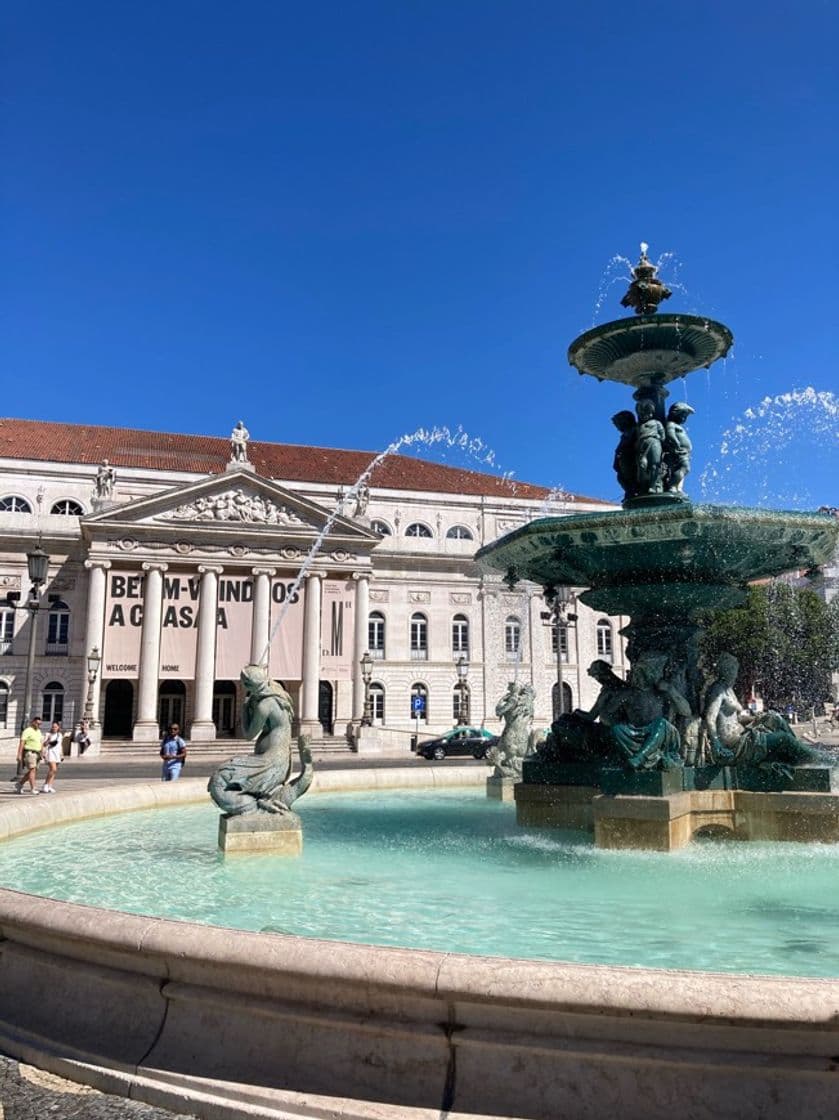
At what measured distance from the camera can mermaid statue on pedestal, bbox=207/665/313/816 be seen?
314 inches

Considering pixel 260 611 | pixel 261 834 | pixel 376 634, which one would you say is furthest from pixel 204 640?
pixel 261 834

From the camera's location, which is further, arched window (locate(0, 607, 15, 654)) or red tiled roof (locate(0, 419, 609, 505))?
red tiled roof (locate(0, 419, 609, 505))

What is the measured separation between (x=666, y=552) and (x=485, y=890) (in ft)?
13.7

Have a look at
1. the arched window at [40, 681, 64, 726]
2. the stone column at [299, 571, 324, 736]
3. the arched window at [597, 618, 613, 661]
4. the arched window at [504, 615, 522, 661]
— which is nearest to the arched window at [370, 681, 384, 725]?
the stone column at [299, 571, 324, 736]

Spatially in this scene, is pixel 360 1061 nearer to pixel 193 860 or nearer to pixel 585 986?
pixel 585 986

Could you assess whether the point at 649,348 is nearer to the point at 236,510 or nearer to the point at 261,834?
the point at 261,834

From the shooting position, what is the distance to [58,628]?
46.9 meters

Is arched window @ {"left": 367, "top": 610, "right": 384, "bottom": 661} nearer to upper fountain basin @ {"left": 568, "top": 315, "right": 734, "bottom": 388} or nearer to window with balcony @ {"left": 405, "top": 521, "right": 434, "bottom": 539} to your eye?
window with balcony @ {"left": 405, "top": 521, "right": 434, "bottom": 539}

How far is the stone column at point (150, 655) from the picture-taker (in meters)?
42.8

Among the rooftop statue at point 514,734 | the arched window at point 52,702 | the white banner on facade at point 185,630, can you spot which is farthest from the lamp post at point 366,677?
the rooftop statue at point 514,734

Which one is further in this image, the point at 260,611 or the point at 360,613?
the point at 360,613

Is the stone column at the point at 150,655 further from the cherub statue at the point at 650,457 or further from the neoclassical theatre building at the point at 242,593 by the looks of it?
the cherub statue at the point at 650,457

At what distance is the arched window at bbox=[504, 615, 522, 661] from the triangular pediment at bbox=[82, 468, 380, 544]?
477 inches

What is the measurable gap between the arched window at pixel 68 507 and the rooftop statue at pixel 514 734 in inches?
1568
